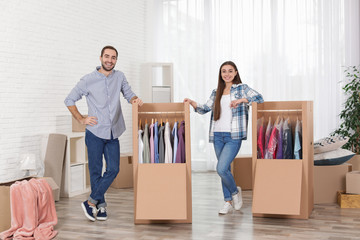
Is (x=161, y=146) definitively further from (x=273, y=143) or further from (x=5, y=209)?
(x=5, y=209)

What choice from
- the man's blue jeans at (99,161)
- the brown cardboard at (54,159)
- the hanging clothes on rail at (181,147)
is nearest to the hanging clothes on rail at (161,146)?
the hanging clothes on rail at (181,147)

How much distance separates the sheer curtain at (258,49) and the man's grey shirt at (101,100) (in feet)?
11.4

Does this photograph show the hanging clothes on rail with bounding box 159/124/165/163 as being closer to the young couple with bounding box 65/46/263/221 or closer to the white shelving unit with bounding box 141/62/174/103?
the young couple with bounding box 65/46/263/221

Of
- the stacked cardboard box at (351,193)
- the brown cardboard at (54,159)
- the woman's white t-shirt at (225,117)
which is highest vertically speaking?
the woman's white t-shirt at (225,117)

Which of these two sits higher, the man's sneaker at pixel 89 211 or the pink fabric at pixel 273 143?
Answer: the pink fabric at pixel 273 143

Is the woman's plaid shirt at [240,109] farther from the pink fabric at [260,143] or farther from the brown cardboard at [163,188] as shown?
the brown cardboard at [163,188]

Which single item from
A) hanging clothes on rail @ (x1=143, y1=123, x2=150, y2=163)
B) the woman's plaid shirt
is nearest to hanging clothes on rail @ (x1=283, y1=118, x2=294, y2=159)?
the woman's plaid shirt

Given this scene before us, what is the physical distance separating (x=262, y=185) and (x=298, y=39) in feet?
11.9

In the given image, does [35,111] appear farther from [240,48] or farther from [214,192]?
[240,48]

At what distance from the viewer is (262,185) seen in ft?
13.7

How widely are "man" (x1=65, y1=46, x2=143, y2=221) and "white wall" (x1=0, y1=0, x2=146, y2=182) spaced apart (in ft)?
3.90

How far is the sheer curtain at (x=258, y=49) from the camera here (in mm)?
6938

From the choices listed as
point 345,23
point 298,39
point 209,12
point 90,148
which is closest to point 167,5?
point 209,12

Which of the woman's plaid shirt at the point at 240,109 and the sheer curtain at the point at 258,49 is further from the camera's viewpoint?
the sheer curtain at the point at 258,49
